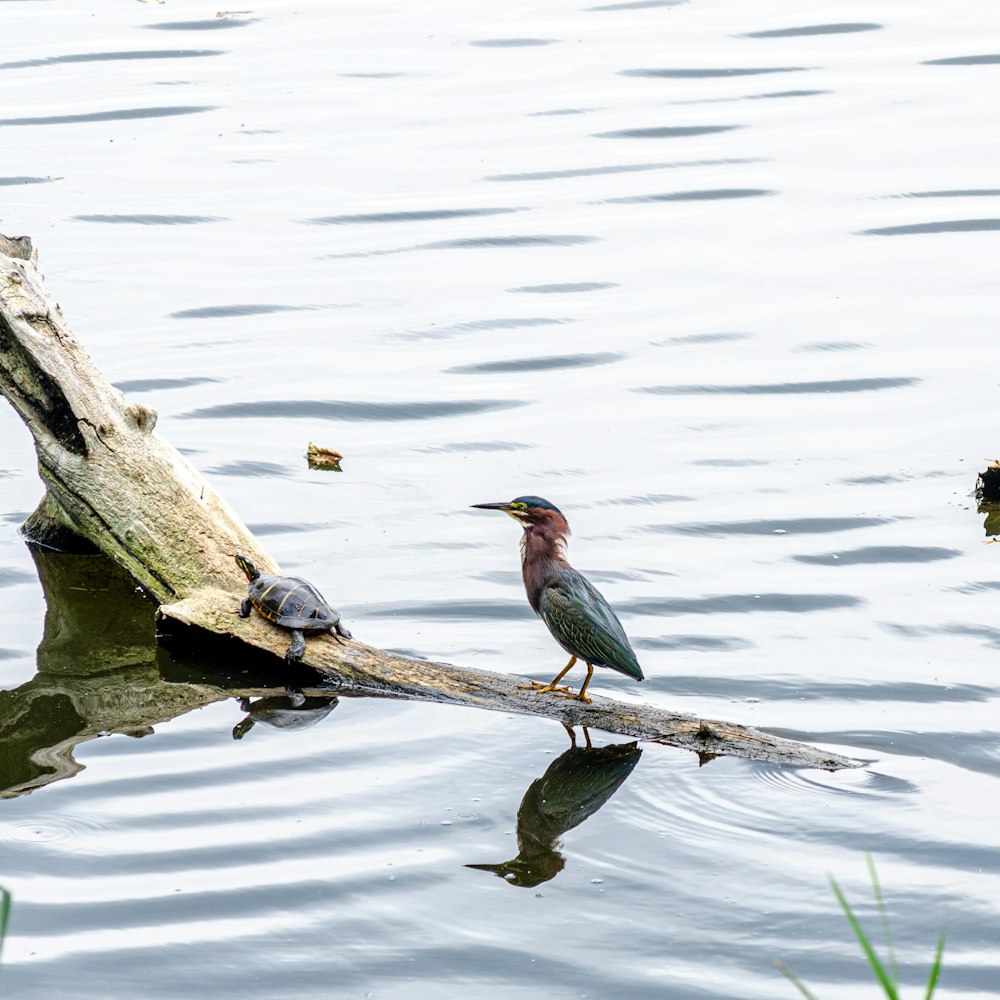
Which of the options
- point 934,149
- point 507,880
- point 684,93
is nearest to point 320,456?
point 507,880

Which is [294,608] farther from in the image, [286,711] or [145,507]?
[145,507]

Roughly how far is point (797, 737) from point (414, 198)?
30.3 ft

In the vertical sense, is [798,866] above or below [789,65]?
below

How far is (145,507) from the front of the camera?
7.05 metres

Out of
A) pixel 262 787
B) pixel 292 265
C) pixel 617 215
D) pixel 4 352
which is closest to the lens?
pixel 262 787

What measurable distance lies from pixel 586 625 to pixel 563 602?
15 cm

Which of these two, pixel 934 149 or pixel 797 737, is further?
pixel 934 149

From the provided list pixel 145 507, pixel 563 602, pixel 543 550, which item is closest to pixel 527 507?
pixel 543 550

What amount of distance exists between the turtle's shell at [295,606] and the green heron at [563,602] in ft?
2.65

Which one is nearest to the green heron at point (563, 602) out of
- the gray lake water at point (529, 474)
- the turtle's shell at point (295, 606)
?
the gray lake water at point (529, 474)

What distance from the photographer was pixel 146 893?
509cm

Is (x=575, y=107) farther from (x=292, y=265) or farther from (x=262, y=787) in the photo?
(x=262, y=787)

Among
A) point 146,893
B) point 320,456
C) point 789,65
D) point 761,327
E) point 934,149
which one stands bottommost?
point 146,893

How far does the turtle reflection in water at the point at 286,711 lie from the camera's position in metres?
6.35
